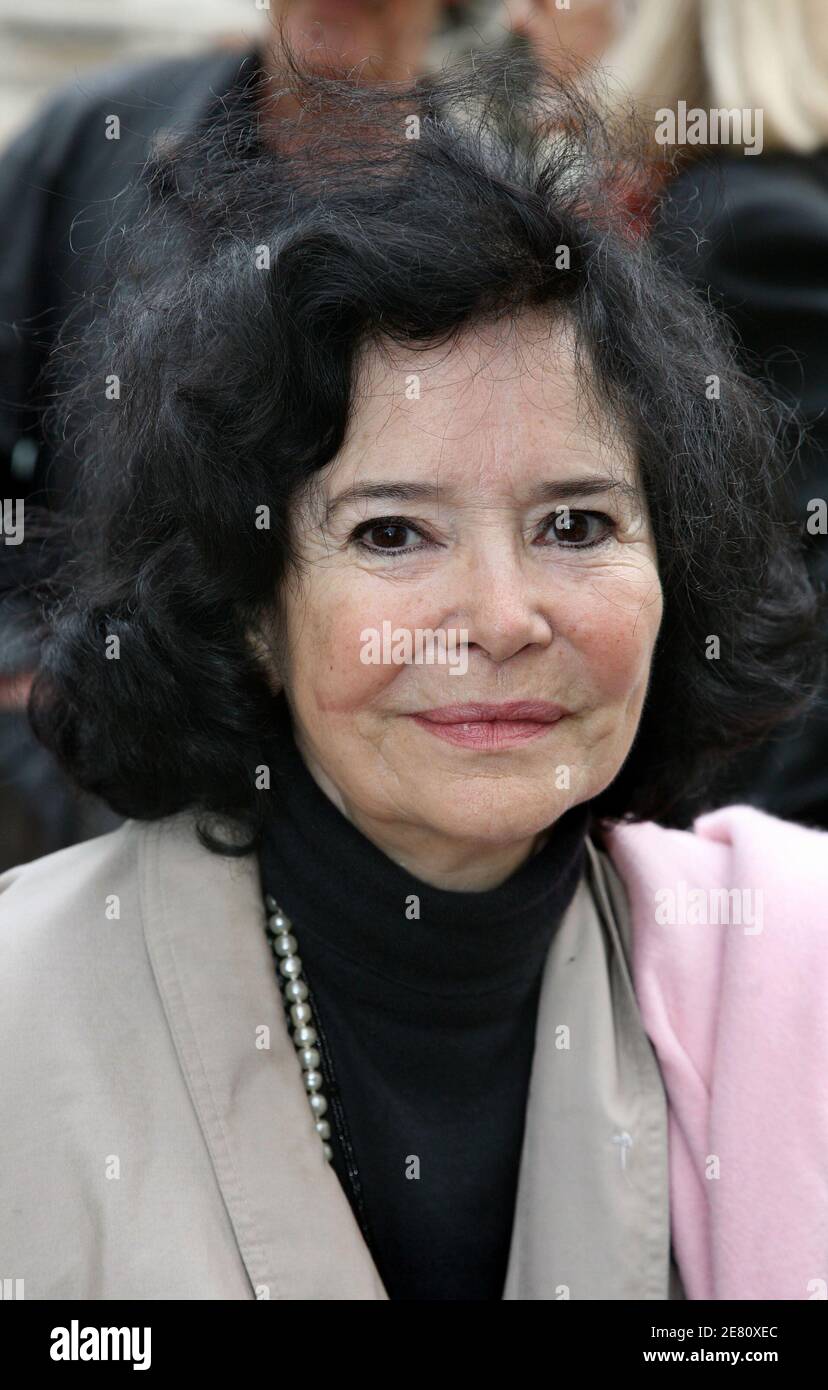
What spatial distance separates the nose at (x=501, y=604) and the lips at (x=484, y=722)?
0.07m

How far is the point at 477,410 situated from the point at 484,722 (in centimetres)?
36

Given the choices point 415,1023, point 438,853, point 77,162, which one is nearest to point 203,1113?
point 415,1023

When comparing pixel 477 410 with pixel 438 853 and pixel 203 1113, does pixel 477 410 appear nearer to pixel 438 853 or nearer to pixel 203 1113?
pixel 438 853

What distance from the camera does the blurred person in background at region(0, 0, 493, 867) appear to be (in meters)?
3.07

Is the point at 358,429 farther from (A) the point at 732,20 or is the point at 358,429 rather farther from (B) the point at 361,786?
(A) the point at 732,20

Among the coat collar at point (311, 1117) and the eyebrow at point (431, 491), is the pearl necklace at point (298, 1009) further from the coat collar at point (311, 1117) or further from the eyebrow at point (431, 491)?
the eyebrow at point (431, 491)

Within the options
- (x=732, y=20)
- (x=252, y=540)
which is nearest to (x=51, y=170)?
(x=732, y=20)

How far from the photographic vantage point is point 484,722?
74.7 inches

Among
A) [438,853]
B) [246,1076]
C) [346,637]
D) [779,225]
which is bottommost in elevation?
[246,1076]

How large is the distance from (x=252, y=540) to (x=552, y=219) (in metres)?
0.52

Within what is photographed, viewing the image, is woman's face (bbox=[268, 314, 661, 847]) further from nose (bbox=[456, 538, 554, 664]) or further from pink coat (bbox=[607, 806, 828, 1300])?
pink coat (bbox=[607, 806, 828, 1300])

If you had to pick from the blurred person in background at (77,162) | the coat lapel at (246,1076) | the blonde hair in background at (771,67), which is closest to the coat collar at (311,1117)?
the coat lapel at (246,1076)

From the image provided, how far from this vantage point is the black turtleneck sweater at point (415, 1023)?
2.02m

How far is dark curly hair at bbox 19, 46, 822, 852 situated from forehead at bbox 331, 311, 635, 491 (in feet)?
0.07
